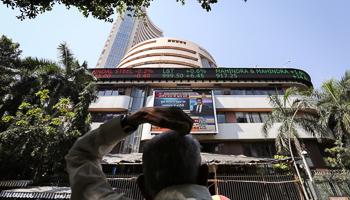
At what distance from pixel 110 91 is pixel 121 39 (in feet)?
207

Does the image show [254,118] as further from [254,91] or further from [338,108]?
[338,108]

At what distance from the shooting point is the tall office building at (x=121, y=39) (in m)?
64.5

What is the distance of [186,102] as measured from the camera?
16.2 metres

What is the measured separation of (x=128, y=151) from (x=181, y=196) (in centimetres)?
1578

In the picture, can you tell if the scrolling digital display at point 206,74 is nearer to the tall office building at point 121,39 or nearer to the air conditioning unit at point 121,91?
the air conditioning unit at point 121,91

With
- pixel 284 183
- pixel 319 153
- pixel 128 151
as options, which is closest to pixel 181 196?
pixel 284 183

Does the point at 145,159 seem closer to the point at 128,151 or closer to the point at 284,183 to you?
the point at 284,183

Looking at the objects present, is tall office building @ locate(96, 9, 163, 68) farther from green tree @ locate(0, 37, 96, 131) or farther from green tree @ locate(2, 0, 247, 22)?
green tree @ locate(2, 0, 247, 22)

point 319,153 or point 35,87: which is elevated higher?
point 35,87

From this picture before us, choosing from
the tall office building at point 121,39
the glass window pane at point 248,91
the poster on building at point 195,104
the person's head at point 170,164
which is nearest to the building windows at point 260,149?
the poster on building at point 195,104

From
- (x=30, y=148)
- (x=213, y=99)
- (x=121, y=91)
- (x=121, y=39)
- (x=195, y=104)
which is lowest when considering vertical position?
(x=30, y=148)

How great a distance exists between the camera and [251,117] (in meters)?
17.6

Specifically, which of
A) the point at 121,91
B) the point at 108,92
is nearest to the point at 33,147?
the point at 121,91

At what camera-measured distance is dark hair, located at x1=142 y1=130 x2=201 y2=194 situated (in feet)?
2.83
